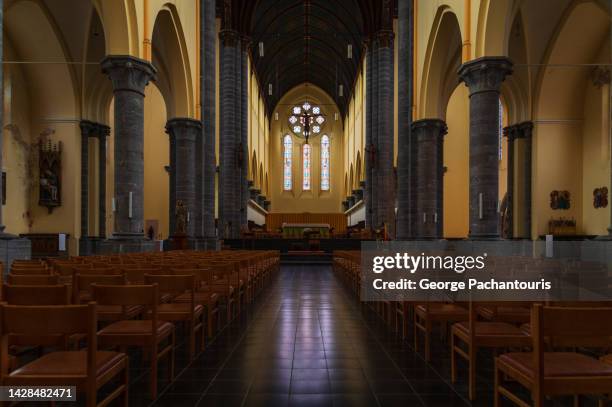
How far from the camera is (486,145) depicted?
12.4 m

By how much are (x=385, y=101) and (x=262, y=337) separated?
20790mm

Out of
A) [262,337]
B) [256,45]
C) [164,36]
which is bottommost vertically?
[262,337]

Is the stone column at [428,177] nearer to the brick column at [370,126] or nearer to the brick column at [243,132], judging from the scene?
the brick column at [370,126]

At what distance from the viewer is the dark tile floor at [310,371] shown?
160 inches

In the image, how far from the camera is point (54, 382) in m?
2.91

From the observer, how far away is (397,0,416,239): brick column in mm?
18828

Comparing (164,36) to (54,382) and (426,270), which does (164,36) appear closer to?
(426,270)

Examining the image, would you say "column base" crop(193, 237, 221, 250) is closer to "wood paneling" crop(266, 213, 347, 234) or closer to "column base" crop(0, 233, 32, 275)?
"column base" crop(0, 233, 32, 275)

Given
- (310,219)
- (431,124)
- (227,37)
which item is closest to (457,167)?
(431,124)

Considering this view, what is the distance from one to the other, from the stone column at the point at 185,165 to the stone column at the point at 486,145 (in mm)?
9526

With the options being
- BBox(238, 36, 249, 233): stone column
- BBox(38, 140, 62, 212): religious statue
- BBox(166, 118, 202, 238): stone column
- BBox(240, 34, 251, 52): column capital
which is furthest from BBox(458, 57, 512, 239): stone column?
BBox(240, 34, 251, 52): column capital

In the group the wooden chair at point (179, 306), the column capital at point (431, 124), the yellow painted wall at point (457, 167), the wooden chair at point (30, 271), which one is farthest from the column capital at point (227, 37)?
the wooden chair at point (179, 306)

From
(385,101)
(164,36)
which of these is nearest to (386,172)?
(385,101)

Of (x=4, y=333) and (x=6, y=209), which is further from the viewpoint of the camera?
(x=6, y=209)
